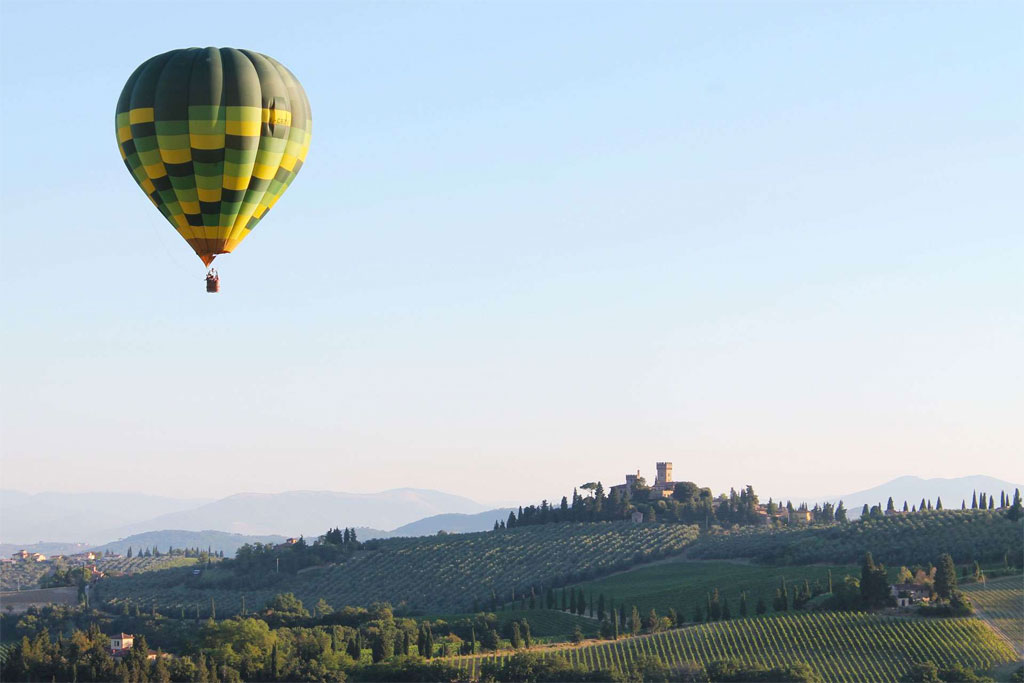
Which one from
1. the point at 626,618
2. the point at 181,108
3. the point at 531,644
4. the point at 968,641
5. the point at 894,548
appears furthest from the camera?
the point at 894,548

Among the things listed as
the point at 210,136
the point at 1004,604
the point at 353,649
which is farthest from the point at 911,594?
the point at 210,136

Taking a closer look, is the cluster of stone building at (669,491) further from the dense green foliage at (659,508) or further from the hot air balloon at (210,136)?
the hot air balloon at (210,136)

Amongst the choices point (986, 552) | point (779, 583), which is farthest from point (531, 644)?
point (986, 552)

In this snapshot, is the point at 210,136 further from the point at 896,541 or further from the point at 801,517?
the point at 801,517

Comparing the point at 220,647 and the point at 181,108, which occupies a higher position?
the point at 181,108

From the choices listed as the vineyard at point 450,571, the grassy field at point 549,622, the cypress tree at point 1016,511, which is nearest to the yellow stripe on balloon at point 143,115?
the grassy field at point 549,622

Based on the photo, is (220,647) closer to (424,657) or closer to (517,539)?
(424,657)
